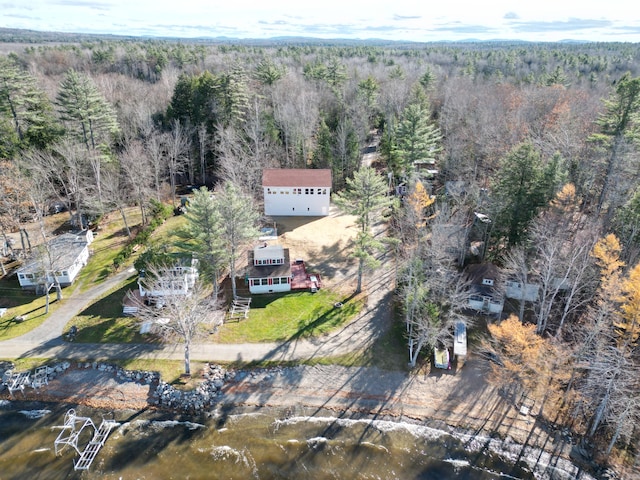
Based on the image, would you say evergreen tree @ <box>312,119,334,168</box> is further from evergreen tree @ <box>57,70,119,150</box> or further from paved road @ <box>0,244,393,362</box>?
paved road @ <box>0,244,393,362</box>

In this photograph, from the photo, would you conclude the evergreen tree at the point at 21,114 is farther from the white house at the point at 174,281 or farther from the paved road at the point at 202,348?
the white house at the point at 174,281

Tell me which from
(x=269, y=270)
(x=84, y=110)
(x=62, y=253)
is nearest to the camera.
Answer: (x=269, y=270)


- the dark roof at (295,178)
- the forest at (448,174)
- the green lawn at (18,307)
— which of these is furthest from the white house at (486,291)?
the green lawn at (18,307)

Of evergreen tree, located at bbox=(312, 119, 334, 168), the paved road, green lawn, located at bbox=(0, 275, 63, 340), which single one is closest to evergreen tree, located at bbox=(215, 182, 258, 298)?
the paved road

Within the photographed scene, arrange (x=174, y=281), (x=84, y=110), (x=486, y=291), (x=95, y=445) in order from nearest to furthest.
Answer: (x=95, y=445), (x=174, y=281), (x=486, y=291), (x=84, y=110)

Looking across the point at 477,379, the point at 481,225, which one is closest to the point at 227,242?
the point at 477,379

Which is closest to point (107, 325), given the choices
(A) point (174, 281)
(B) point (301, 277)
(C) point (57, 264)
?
(A) point (174, 281)

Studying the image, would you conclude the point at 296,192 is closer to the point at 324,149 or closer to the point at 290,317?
the point at 324,149

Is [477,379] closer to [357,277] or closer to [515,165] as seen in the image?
[357,277]
